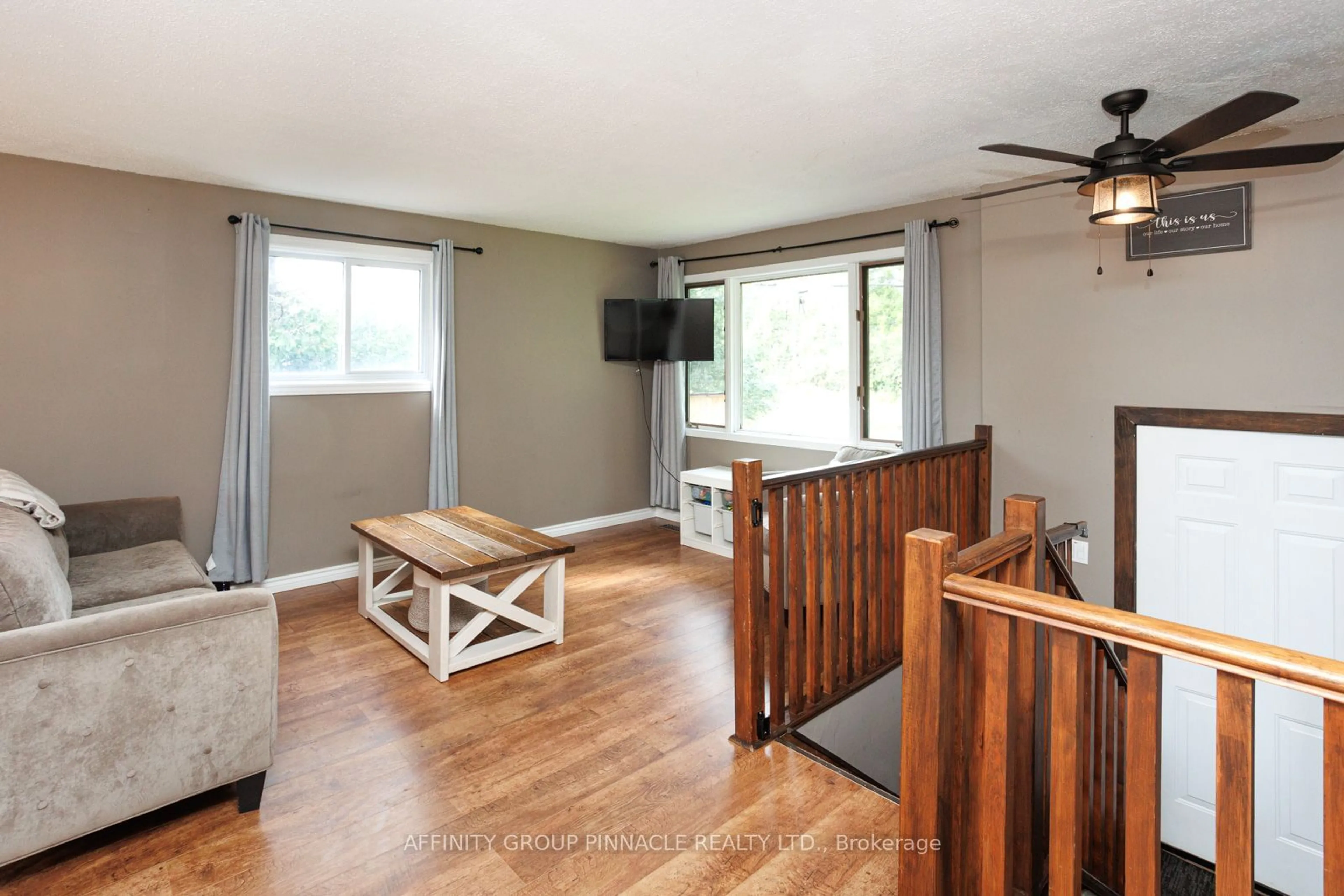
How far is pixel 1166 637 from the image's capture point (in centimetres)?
109

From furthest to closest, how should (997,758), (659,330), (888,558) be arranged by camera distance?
(659,330), (888,558), (997,758)

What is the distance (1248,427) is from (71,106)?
5175 mm

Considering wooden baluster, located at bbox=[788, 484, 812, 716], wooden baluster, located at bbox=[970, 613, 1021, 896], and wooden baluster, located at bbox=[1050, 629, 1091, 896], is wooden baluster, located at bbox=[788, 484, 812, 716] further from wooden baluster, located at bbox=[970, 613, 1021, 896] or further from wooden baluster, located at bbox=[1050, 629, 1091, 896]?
wooden baluster, located at bbox=[1050, 629, 1091, 896]

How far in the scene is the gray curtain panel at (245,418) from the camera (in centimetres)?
409

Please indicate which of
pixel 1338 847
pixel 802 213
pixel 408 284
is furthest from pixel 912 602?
pixel 408 284

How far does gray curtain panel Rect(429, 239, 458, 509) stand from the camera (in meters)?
4.89

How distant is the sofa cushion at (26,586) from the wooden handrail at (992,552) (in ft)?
7.90

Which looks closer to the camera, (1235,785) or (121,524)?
(1235,785)

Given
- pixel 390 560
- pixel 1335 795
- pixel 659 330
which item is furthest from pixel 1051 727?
pixel 659 330

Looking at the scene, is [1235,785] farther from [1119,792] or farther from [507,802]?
[1119,792]

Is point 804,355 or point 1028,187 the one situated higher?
point 1028,187

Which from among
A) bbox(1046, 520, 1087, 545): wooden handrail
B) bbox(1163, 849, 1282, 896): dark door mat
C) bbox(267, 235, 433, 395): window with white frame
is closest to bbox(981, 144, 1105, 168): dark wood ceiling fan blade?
bbox(1046, 520, 1087, 545): wooden handrail

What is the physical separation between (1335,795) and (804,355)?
15.2 feet

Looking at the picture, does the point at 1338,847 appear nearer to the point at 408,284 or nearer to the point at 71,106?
the point at 71,106
